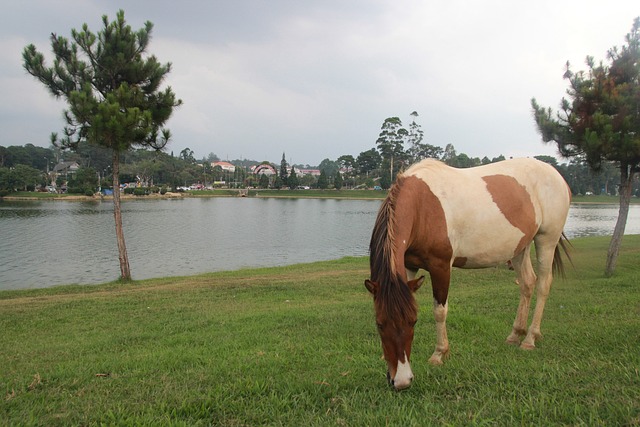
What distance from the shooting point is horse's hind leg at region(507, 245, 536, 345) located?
14.1 ft

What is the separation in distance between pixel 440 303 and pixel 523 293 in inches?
53.7

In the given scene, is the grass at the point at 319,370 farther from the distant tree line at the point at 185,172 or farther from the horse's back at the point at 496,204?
the distant tree line at the point at 185,172

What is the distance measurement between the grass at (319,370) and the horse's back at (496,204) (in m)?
1.01

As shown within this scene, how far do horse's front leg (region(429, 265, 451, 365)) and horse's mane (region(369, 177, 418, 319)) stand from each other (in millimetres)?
660

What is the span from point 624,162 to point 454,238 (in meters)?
9.37

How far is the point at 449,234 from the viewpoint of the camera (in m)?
3.60

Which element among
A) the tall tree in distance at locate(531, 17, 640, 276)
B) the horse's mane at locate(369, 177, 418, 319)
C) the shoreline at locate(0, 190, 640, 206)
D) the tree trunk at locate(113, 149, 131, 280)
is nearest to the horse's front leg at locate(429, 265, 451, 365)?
the horse's mane at locate(369, 177, 418, 319)

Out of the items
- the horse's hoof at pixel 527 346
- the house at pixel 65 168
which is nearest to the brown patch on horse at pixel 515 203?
the horse's hoof at pixel 527 346

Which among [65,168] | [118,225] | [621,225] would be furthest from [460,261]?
[65,168]

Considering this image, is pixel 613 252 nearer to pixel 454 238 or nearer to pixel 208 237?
pixel 454 238

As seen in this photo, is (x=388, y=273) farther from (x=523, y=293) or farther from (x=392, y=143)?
(x=392, y=143)

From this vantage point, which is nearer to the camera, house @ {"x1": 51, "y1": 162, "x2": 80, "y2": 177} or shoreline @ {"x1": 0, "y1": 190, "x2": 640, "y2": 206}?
shoreline @ {"x1": 0, "y1": 190, "x2": 640, "y2": 206}

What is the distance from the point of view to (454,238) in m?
3.67

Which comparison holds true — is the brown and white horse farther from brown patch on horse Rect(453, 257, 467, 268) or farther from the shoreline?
the shoreline
